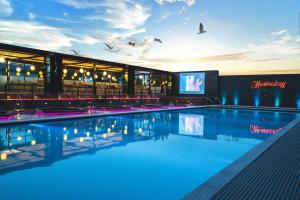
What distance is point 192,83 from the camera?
2375 centimetres

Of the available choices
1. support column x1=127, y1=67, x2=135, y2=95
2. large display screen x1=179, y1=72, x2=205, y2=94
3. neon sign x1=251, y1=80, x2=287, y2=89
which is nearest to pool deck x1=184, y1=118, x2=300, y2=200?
support column x1=127, y1=67, x2=135, y2=95

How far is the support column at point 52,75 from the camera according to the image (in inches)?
536

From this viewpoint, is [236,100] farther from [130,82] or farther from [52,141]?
[52,141]

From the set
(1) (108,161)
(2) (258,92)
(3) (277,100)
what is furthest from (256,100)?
(1) (108,161)

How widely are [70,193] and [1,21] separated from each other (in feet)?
49.5

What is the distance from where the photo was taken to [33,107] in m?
12.5

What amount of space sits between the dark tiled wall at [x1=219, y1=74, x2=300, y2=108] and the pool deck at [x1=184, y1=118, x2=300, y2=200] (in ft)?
55.4

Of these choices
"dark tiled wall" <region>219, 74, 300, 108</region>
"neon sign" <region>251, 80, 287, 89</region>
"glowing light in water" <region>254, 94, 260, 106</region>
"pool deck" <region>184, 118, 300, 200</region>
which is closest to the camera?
"pool deck" <region>184, 118, 300, 200</region>

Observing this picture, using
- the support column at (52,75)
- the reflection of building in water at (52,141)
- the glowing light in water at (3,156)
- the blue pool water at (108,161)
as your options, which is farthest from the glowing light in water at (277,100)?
the glowing light in water at (3,156)

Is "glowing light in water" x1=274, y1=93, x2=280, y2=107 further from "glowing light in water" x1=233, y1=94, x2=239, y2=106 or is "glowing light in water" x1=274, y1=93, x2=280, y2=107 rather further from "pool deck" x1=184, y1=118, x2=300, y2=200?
"pool deck" x1=184, y1=118, x2=300, y2=200

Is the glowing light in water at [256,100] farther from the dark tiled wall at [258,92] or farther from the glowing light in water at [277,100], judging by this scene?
the glowing light in water at [277,100]

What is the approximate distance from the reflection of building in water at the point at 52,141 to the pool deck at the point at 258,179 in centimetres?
302

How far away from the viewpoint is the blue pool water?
3.18 metres

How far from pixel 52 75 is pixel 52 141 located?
8.56 m
